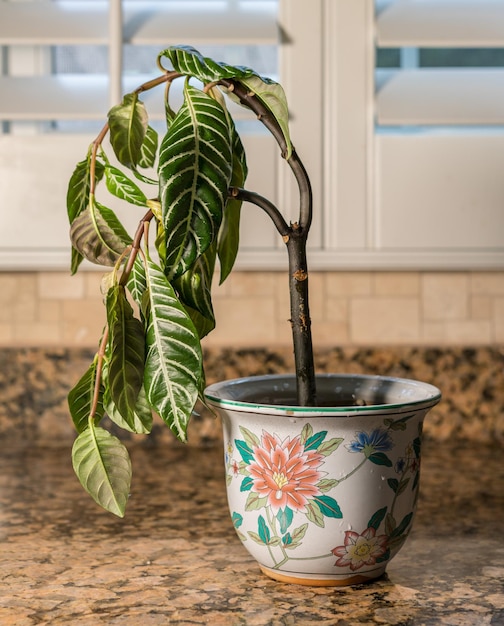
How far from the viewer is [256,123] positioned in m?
1.28

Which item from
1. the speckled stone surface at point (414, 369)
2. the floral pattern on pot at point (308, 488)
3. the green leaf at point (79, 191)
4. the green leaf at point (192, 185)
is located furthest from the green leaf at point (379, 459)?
the speckled stone surface at point (414, 369)

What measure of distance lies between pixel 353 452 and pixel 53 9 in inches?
35.0

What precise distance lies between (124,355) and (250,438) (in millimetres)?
121

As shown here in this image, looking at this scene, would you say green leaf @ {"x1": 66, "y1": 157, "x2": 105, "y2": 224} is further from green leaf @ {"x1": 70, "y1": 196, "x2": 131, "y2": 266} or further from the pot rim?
the pot rim

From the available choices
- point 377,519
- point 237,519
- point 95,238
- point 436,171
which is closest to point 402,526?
point 377,519

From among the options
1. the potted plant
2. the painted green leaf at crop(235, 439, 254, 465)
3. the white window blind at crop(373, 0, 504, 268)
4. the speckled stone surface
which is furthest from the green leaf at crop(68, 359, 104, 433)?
the white window blind at crop(373, 0, 504, 268)

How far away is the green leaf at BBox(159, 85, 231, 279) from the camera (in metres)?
0.58

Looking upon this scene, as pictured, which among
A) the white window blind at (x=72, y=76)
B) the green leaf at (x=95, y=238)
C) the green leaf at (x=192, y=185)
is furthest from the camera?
the white window blind at (x=72, y=76)

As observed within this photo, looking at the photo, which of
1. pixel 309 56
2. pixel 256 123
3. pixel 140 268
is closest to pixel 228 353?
pixel 256 123

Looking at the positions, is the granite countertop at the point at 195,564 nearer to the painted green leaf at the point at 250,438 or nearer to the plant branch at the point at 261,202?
the painted green leaf at the point at 250,438

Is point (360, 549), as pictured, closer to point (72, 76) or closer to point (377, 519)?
point (377, 519)

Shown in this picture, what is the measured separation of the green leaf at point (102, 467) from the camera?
2.05 feet

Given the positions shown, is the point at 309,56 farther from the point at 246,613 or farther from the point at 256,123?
the point at 246,613

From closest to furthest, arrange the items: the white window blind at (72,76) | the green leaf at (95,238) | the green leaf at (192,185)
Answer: the green leaf at (192,185)
the green leaf at (95,238)
the white window blind at (72,76)
